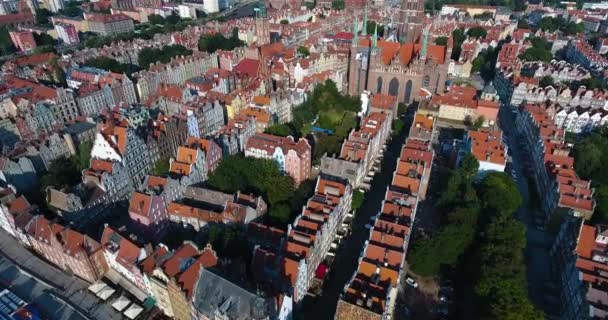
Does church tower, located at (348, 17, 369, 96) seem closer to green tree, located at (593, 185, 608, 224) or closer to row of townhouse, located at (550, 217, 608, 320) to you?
green tree, located at (593, 185, 608, 224)

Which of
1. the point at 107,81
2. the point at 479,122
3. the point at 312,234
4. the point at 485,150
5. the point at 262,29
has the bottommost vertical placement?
the point at 479,122

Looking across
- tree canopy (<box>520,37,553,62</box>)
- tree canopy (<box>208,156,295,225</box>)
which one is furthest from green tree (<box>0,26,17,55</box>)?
tree canopy (<box>520,37,553,62</box>)

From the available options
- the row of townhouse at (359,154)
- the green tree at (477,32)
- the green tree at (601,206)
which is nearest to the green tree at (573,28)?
the green tree at (477,32)

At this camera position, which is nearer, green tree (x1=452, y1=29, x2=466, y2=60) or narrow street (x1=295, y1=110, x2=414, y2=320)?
narrow street (x1=295, y1=110, x2=414, y2=320)

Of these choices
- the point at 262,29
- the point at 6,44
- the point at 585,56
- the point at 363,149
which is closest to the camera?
the point at 363,149

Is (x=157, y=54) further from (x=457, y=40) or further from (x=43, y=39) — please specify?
(x=457, y=40)

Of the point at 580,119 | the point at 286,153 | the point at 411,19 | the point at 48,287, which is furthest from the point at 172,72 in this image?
the point at 580,119
